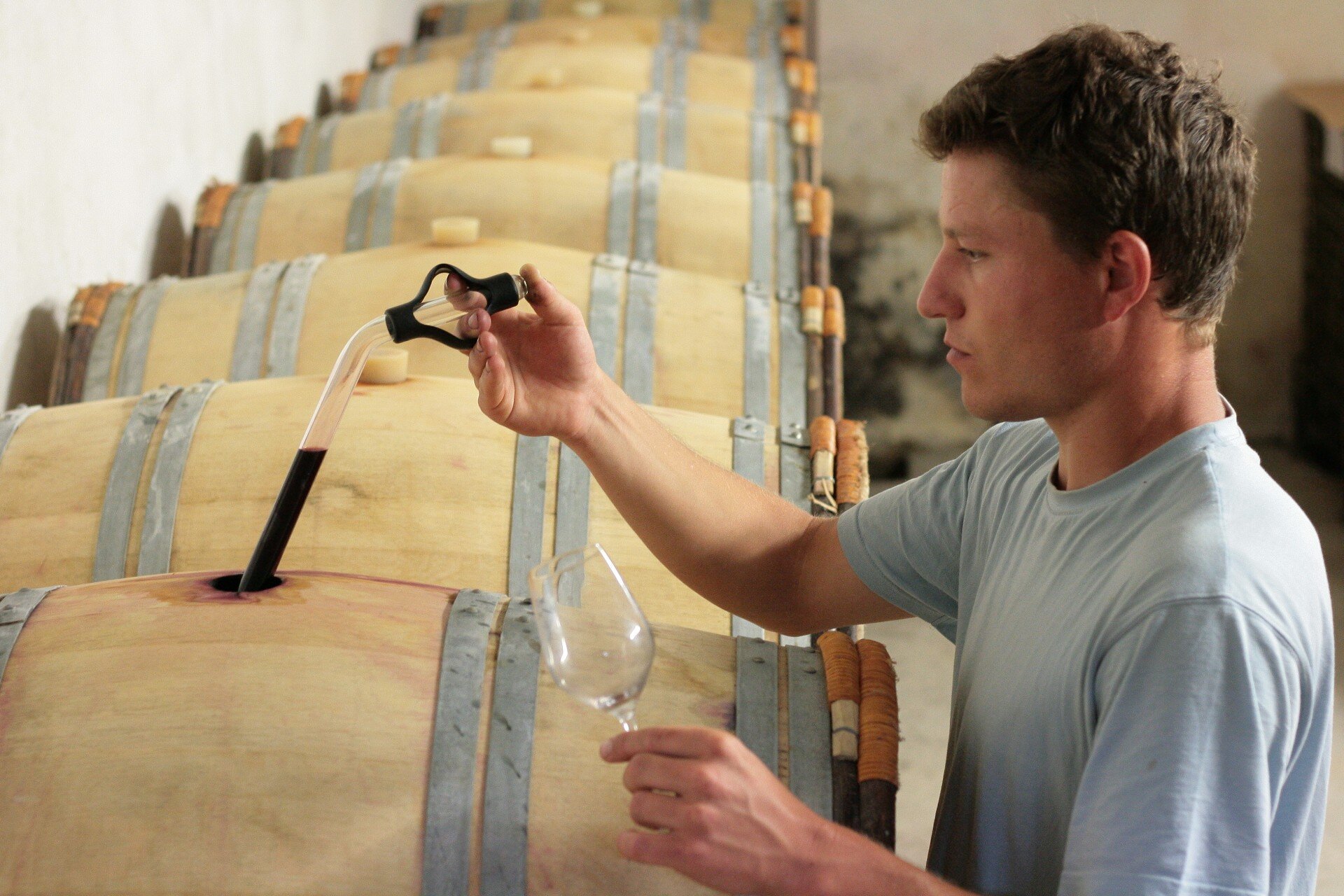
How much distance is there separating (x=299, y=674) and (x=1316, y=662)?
936mm

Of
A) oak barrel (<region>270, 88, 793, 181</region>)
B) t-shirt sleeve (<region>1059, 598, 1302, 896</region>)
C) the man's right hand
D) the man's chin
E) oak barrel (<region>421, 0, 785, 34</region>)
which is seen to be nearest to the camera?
t-shirt sleeve (<region>1059, 598, 1302, 896</region>)

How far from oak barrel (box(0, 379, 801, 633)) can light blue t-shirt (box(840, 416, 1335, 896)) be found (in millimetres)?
670

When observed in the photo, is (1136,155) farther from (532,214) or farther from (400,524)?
(532,214)

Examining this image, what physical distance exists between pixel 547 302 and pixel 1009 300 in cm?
55

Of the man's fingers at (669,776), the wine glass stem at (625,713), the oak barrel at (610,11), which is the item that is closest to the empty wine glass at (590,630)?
the wine glass stem at (625,713)

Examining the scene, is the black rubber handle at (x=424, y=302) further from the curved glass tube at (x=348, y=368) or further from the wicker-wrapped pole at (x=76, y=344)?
the wicker-wrapped pole at (x=76, y=344)

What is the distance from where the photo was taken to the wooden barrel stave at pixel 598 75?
160 inches

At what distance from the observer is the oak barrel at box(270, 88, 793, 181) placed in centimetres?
346

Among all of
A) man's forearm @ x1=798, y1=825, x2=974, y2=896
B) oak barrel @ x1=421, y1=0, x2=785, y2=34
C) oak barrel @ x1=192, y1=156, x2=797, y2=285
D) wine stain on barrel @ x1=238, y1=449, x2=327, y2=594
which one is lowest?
man's forearm @ x1=798, y1=825, x2=974, y2=896

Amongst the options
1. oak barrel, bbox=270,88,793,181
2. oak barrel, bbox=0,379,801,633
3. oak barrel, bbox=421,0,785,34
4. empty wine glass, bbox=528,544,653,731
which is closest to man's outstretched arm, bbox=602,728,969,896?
empty wine glass, bbox=528,544,653,731

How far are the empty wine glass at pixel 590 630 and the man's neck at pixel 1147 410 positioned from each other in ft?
1.56

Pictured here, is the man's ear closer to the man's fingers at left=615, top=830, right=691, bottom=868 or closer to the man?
the man

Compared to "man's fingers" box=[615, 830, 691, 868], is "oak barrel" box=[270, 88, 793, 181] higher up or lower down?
higher up

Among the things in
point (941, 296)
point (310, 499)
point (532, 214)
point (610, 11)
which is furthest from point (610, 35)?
point (941, 296)
